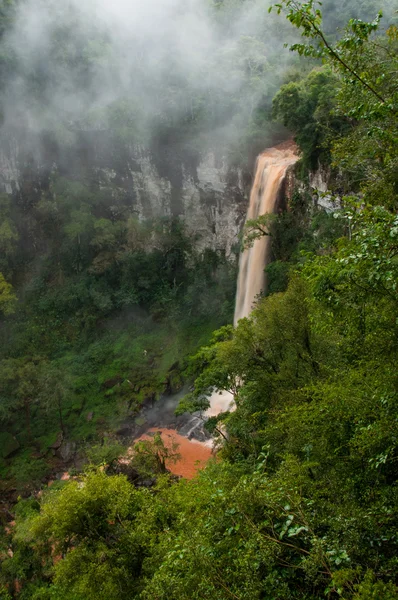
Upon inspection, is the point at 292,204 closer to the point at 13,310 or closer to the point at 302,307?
the point at 302,307

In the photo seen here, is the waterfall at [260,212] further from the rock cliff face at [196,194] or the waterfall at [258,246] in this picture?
the rock cliff face at [196,194]

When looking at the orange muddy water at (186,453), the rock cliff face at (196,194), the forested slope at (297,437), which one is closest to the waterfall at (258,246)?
the forested slope at (297,437)

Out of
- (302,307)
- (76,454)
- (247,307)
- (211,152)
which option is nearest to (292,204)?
(247,307)

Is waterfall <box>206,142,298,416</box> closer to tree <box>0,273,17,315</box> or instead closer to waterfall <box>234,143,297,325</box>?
waterfall <box>234,143,297,325</box>

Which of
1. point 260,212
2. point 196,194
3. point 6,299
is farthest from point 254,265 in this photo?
point 6,299

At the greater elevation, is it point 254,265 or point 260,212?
point 260,212

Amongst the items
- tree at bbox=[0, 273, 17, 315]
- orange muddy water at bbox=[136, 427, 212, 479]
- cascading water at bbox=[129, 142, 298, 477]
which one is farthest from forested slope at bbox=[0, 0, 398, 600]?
tree at bbox=[0, 273, 17, 315]

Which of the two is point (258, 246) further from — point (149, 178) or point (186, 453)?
point (186, 453)

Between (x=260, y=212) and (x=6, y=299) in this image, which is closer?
(x=260, y=212)
